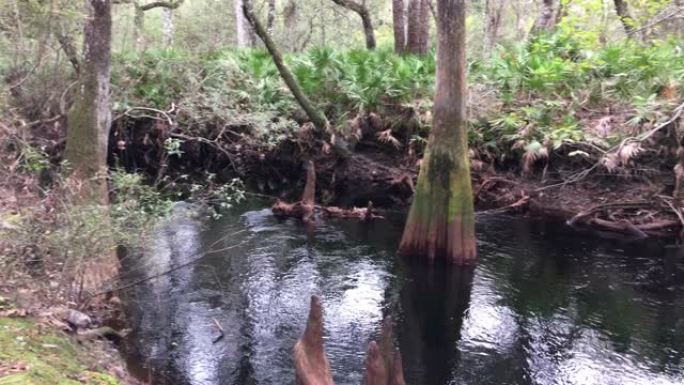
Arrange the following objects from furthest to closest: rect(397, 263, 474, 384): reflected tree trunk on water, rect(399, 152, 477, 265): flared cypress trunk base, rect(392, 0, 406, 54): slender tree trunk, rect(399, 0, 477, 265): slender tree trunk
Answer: rect(392, 0, 406, 54): slender tree trunk < rect(399, 152, 477, 265): flared cypress trunk base < rect(399, 0, 477, 265): slender tree trunk < rect(397, 263, 474, 384): reflected tree trunk on water

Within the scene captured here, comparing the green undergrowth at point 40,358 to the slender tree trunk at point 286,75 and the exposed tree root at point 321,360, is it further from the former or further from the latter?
the slender tree trunk at point 286,75

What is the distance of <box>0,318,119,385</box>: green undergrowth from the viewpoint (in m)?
4.39

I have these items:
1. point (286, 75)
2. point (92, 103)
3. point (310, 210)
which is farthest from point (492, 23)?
point (92, 103)

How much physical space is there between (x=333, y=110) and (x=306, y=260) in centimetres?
598

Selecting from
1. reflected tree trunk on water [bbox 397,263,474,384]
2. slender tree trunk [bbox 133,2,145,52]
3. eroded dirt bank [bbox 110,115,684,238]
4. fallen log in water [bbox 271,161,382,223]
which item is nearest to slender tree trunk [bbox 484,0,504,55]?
eroded dirt bank [bbox 110,115,684,238]

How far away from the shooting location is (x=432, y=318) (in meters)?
9.33

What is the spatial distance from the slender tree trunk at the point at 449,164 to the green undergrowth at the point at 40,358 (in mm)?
6918

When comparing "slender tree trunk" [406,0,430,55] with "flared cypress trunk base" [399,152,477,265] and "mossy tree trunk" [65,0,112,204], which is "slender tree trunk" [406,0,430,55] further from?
"mossy tree trunk" [65,0,112,204]

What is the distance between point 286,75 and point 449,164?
204 inches

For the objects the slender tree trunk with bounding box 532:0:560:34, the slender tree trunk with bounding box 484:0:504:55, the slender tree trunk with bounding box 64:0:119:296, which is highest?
the slender tree trunk with bounding box 484:0:504:55

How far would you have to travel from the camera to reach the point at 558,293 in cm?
1025

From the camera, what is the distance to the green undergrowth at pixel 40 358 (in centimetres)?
439

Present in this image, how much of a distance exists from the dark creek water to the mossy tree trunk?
197 cm

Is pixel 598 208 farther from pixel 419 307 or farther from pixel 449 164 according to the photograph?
pixel 419 307
